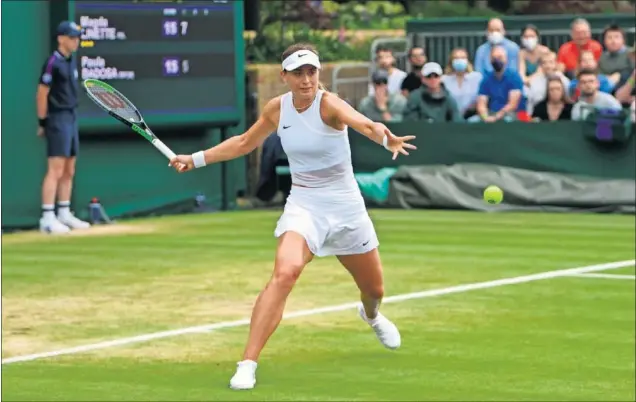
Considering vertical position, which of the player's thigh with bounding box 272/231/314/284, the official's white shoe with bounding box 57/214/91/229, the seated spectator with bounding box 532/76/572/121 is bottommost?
the official's white shoe with bounding box 57/214/91/229

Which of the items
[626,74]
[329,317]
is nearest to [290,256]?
[329,317]

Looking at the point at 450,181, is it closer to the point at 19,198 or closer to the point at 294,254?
the point at 19,198

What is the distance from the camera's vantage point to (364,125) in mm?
8070

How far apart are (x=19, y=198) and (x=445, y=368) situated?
10038 mm

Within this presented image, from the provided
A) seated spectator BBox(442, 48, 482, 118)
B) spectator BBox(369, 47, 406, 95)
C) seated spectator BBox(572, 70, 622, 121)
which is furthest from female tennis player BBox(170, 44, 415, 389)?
spectator BBox(369, 47, 406, 95)

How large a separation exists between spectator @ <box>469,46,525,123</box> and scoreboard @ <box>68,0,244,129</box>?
3.35m

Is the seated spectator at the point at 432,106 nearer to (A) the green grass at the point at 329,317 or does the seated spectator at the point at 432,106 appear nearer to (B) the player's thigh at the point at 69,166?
(A) the green grass at the point at 329,317

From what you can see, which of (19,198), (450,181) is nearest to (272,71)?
(450,181)

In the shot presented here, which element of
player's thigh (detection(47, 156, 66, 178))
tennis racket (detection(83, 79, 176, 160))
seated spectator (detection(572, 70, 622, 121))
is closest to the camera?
tennis racket (detection(83, 79, 176, 160))

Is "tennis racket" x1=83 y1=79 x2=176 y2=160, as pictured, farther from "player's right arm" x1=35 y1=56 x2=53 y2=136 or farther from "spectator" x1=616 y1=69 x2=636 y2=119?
"spectator" x1=616 y1=69 x2=636 y2=119

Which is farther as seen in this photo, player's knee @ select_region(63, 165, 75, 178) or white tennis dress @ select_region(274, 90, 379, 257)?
player's knee @ select_region(63, 165, 75, 178)

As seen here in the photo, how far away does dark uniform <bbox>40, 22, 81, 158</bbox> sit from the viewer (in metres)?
18.2

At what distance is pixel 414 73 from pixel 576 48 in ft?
7.52

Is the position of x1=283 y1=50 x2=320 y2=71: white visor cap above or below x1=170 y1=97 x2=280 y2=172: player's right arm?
above
